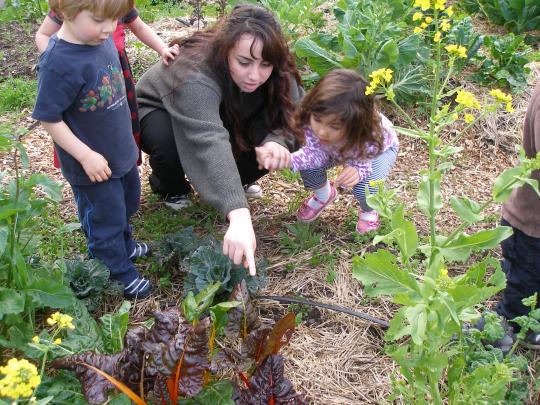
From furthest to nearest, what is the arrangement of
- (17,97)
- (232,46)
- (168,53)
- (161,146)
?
(17,97) < (161,146) < (168,53) < (232,46)

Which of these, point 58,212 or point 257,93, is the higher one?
point 257,93

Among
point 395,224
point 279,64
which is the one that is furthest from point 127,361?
point 279,64

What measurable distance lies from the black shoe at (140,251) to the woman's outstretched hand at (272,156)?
74 centimetres

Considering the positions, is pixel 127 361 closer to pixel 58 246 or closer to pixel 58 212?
pixel 58 246

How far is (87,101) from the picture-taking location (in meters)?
2.16

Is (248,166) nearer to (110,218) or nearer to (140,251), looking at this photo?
(140,251)

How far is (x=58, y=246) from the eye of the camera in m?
2.96

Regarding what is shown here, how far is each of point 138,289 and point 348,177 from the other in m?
1.18

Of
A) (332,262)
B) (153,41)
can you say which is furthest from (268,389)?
(153,41)

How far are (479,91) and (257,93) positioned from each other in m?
2.46

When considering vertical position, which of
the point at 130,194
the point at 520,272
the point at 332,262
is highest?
the point at 130,194

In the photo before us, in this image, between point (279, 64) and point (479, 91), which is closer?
point (279, 64)

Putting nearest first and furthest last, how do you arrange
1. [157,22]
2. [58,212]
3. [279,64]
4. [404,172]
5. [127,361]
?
[127,361] < [279,64] < [58,212] < [404,172] < [157,22]

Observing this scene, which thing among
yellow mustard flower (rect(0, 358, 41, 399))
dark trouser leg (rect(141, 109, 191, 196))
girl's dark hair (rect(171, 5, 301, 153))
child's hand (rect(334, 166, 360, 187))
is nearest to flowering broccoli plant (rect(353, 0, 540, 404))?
yellow mustard flower (rect(0, 358, 41, 399))
